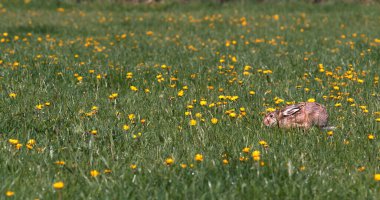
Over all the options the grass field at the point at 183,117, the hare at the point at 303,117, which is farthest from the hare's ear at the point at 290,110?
the grass field at the point at 183,117

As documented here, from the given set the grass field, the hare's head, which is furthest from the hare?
the grass field

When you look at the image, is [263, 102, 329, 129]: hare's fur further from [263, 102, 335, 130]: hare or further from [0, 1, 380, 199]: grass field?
[0, 1, 380, 199]: grass field

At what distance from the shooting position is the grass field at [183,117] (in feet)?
11.4

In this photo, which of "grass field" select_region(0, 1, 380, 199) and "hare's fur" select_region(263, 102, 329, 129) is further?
"hare's fur" select_region(263, 102, 329, 129)

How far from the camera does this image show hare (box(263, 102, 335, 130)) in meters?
4.70

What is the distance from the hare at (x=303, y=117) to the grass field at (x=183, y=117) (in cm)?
10

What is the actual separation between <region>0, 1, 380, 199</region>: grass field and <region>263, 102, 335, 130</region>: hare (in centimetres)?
10

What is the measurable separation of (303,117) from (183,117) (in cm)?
107

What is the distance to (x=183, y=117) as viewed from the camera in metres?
5.16

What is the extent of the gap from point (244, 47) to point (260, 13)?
5.67 meters

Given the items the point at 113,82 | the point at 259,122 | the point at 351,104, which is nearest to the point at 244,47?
the point at 113,82

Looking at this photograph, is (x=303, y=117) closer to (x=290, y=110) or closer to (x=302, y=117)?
(x=302, y=117)

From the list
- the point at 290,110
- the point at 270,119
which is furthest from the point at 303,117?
the point at 270,119

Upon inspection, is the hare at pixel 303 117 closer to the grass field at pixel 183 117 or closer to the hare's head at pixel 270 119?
the hare's head at pixel 270 119
